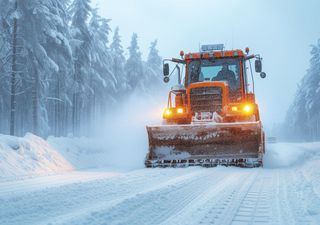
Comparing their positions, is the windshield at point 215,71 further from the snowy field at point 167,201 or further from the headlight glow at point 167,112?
the snowy field at point 167,201

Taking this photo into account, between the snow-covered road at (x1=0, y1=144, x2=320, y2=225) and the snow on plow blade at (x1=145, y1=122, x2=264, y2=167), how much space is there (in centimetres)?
302

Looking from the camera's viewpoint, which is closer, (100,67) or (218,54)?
(218,54)

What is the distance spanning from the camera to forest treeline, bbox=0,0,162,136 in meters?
21.8

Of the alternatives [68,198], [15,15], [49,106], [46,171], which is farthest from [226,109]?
[49,106]

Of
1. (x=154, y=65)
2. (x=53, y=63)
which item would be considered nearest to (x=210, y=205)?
(x=53, y=63)

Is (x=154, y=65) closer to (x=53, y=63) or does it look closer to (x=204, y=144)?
(x=53, y=63)

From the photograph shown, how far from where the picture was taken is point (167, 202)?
5.02 meters

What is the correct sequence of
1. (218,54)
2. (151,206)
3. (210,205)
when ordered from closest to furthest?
(151,206) → (210,205) → (218,54)

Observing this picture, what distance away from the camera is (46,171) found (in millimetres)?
10047

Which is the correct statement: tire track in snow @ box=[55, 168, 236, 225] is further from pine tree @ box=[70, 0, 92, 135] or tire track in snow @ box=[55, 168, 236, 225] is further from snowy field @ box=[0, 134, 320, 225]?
pine tree @ box=[70, 0, 92, 135]

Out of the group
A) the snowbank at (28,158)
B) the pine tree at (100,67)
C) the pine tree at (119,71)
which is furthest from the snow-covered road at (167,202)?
the pine tree at (119,71)

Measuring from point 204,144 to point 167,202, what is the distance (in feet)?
19.3

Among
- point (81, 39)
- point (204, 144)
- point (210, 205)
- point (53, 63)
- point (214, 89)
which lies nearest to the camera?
point (210, 205)

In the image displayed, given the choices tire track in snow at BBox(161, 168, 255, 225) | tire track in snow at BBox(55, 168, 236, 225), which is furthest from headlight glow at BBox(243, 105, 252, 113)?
tire track in snow at BBox(55, 168, 236, 225)
